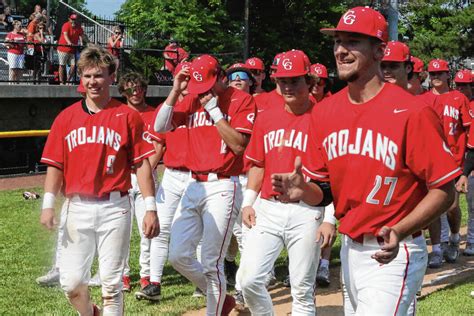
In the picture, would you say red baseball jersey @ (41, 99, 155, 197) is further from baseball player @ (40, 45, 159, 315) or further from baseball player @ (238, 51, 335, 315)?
baseball player @ (238, 51, 335, 315)

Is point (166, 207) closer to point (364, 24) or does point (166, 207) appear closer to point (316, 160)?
point (316, 160)

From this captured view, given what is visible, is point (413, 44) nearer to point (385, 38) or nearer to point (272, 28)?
point (272, 28)

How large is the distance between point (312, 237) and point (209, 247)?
1119mm

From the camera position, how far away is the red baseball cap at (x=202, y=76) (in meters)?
6.87

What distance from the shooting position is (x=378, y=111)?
4156 millimetres

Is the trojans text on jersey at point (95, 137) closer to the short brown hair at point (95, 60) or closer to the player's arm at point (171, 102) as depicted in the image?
the short brown hair at point (95, 60)

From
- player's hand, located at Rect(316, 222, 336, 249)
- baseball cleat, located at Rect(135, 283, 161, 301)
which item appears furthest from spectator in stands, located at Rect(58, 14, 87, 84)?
player's hand, located at Rect(316, 222, 336, 249)

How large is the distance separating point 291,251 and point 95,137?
177 centimetres

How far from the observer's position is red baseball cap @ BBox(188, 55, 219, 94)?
687 centimetres

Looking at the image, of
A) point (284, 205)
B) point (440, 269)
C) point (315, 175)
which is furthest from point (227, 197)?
point (440, 269)

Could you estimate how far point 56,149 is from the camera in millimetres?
6066

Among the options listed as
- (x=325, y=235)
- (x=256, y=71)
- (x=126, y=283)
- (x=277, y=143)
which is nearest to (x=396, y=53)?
(x=277, y=143)

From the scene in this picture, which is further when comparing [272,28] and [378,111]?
[272,28]

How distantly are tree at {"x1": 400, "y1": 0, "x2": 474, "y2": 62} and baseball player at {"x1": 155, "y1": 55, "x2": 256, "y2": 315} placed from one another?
4099 centimetres
